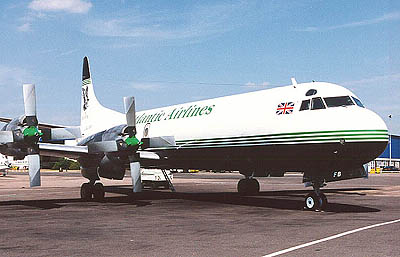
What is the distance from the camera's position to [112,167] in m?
19.4

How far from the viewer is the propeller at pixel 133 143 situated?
18.6 m

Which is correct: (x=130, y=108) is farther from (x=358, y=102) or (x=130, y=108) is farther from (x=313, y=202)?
(x=358, y=102)

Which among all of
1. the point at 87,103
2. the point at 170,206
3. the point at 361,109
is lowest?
the point at 170,206

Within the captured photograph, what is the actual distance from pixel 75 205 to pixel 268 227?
10137mm

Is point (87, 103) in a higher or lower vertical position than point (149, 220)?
higher

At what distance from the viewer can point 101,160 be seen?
64.8ft

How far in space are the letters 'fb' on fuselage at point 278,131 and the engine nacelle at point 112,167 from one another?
9.82 ft

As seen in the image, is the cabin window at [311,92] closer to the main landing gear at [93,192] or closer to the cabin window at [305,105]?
the cabin window at [305,105]

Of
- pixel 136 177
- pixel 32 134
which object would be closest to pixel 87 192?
pixel 136 177

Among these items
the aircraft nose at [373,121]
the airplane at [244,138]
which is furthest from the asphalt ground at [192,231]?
the aircraft nose at [373,121]

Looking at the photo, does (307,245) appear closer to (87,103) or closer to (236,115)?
(236,115)

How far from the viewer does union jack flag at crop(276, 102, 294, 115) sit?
Answer: 54.5 ft

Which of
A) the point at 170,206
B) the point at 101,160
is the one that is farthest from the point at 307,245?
the point at 101,160

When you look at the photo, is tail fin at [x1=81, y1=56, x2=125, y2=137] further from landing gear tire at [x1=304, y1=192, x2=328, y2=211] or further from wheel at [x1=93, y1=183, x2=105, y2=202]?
landing gear tire at [x1=304, y1=192, x2=328, y2=211]
